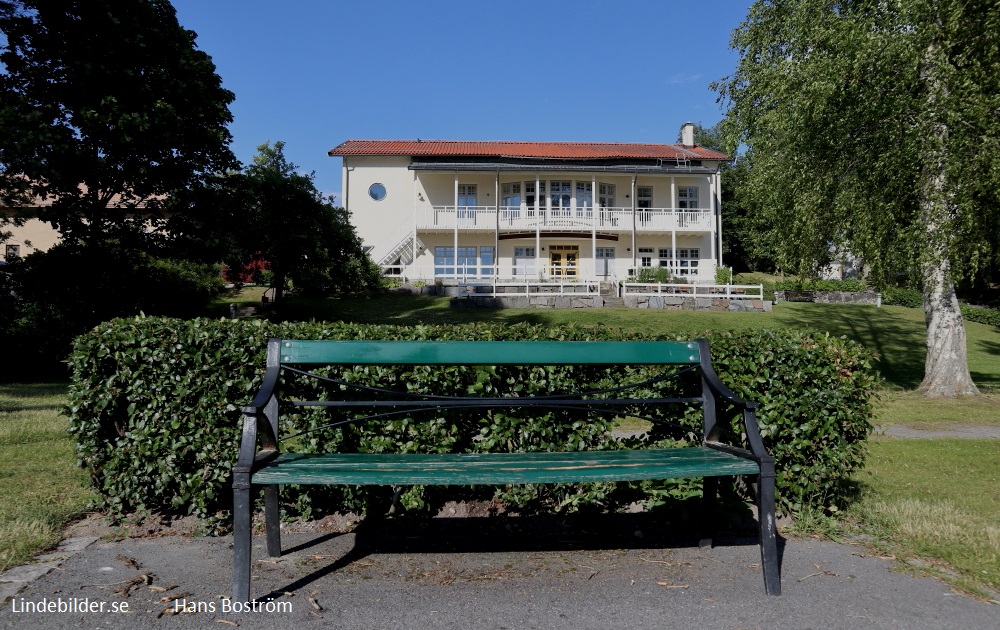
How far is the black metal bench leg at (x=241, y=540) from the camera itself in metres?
2.92

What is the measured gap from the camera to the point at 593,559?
11.7ft

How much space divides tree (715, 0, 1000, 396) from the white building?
67.5 ft

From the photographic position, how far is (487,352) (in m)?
3.68

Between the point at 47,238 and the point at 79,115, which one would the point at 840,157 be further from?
the point at 47,238

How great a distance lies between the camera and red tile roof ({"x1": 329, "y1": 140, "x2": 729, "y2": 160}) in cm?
3556

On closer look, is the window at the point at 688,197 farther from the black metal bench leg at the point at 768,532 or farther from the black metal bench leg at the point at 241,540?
the black metal bench leg at the point at 241,540

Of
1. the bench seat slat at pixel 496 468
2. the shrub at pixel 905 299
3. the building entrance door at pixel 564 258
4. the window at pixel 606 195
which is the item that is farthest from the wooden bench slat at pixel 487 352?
the window at pixel 606 195

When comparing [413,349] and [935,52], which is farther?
[935,52]

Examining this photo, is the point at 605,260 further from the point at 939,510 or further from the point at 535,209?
the point at 939,510

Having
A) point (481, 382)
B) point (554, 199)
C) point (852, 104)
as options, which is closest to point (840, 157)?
point (852, 104)

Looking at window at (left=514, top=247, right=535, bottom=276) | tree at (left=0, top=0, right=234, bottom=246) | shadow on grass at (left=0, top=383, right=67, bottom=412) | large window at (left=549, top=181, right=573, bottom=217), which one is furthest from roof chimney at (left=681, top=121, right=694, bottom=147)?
shadow on grass at (left=0, top=383, right=67, bottom=412)

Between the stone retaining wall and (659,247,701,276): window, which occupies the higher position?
(659,247,701,276): window

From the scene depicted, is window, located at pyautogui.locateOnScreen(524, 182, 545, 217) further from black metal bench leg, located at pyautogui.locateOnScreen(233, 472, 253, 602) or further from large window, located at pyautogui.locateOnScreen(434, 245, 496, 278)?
black metal bench leg, located at pyautogui.locateOnScreen(233, 472, 253, 602)

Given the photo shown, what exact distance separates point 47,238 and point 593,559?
147 feet
